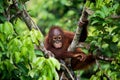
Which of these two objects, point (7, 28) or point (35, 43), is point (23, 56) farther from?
point (7, 28)

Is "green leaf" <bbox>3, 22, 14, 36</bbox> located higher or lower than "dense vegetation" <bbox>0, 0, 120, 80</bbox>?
higher

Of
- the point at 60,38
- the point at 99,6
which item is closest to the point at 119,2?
the point at 99,6

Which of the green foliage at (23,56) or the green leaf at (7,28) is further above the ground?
the green leaf at (7,28)

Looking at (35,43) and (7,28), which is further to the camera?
(35,43)

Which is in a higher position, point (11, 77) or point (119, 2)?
point (119, 2)

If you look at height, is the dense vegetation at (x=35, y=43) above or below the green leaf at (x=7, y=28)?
below

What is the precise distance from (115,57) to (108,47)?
0.60 feet

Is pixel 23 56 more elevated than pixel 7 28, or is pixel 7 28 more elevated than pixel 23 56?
pixel 7 28

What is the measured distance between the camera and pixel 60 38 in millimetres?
5020

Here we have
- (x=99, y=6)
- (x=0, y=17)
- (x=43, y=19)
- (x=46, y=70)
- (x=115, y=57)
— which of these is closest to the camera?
(x=46, y=70)

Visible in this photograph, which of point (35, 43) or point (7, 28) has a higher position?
point (7, 28)

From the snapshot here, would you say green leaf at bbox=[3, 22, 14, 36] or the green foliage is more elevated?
green leaf at bbox=[3, 22, 14, 36]

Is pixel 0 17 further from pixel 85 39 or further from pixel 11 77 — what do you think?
pixel 85 39

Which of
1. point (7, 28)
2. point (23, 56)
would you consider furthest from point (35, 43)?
point (7, 28)
